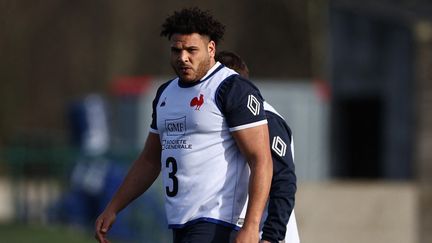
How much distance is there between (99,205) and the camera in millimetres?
19328

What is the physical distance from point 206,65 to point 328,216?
7475 millimetres

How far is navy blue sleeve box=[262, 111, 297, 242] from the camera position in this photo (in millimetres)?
6500

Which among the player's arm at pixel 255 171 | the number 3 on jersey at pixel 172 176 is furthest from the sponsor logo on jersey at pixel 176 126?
the player's arm at pixel 255 171

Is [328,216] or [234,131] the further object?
[328,216]


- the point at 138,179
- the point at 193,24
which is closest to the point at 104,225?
the point at 138,179

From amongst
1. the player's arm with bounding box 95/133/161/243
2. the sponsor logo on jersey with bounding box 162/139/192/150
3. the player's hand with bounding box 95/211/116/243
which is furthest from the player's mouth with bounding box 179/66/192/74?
the player's hand with bounding box 95/211/116/243

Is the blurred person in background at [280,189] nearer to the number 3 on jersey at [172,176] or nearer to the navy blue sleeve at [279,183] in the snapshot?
the navy blue sleeve at [279,183]

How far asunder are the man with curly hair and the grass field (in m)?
9.38

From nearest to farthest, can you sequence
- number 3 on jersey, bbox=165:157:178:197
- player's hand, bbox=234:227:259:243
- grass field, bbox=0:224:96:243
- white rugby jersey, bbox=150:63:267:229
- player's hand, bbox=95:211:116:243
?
player's hand, bbox=234:227:259:243 < white rugby jersey, bbox=150:63:267:229 < number 3 on jersey, bbox=165:157:178:197 < player's hand, bbox=95:211:116:243 < grass field, bbox=0:224:96:243

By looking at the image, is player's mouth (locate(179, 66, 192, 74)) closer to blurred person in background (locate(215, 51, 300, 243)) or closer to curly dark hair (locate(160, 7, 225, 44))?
curly dark hair (locate(160, 7, 225, 44))

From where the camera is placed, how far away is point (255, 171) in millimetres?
6484

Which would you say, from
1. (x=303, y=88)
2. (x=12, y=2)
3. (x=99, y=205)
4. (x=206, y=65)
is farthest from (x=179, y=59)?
(x=12, y=2)

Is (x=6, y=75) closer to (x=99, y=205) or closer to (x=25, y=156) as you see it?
(x=25, y=156)

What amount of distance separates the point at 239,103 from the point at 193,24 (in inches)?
17.3
